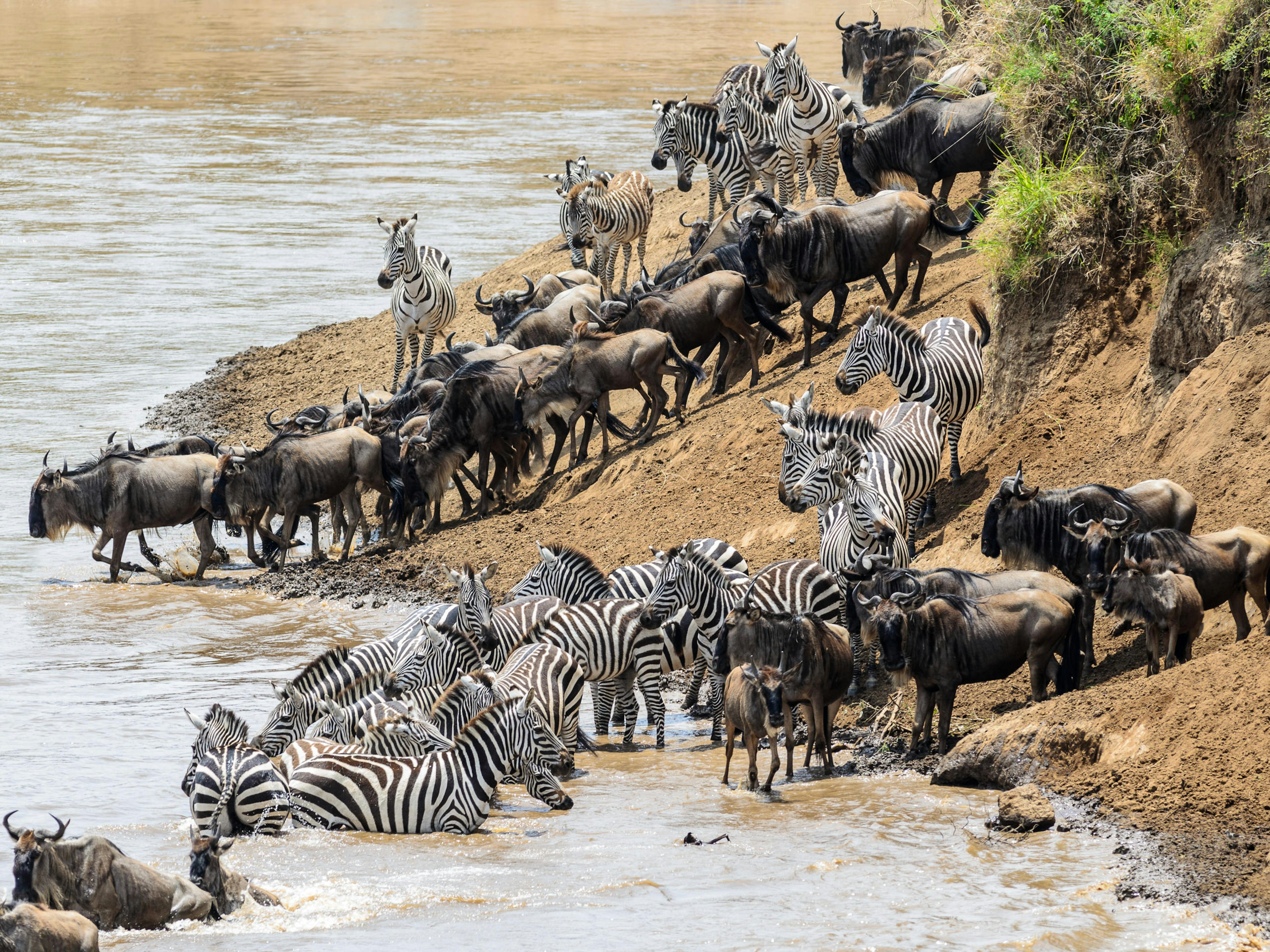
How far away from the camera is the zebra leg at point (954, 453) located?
40.6 feet

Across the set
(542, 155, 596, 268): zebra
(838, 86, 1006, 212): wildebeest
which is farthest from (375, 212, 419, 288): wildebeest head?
(838, 86, 1006, 212): wildebeest

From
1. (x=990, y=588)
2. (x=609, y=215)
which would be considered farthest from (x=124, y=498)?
(x=990, y=588)

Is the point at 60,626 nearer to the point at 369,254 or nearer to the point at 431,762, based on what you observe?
the point at 431,762

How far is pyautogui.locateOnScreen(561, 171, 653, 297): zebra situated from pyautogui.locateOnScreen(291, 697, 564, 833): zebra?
1072 centimetres

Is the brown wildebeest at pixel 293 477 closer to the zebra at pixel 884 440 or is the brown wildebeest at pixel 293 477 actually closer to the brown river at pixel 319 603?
the brown river at pixel 319 603

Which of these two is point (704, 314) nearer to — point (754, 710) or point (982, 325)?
point (982, 325)

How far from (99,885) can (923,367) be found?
7.33m

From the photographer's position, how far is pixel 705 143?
2084 centimetres

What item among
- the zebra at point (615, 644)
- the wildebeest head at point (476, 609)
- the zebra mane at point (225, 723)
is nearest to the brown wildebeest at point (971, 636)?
the zebra at point (615, 644)

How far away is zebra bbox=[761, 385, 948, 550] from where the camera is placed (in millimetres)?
11320

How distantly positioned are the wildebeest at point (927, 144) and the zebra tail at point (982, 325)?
2505 mm

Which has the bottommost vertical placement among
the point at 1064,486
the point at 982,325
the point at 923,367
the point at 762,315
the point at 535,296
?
the point at 1064,486

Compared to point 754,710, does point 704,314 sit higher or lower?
higher

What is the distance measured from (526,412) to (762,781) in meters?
6.95
